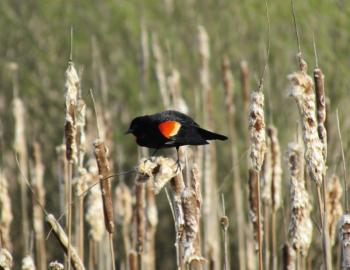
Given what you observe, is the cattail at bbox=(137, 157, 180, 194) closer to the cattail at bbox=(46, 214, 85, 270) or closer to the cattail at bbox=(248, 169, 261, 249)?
the cattail at bbox=(46, 214, 85, 270)

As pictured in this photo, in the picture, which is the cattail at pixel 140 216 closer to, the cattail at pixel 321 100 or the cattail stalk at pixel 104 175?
the cattail stalk at pixel 104 175

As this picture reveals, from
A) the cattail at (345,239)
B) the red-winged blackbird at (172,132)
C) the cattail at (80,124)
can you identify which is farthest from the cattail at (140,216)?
the cattail at (345,239)

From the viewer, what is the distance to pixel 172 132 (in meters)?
2.29

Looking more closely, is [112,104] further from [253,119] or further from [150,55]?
[253,119]

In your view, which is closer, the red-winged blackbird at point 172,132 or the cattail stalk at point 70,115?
the cattail stalk at point 70,115

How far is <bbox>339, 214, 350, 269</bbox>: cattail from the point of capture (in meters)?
2.05

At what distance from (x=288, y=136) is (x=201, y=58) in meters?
1.63

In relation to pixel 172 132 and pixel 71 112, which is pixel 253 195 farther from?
pixel 71 112

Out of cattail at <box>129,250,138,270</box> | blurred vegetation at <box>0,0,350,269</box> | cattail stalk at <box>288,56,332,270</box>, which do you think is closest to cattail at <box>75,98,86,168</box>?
cattail at <box>129,250,138,270</box>

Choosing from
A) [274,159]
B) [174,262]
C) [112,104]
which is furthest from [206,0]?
[274,159]

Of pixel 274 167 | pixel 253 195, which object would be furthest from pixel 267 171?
pixel 253 195

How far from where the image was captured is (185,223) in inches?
73.0

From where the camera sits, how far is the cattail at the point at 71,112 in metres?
2.06

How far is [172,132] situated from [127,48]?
389cm
